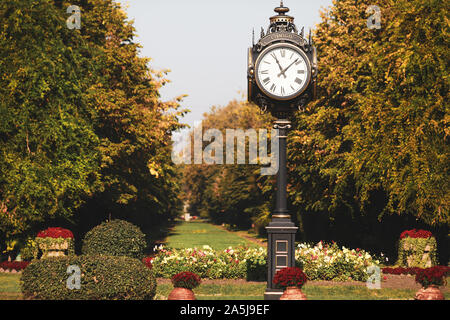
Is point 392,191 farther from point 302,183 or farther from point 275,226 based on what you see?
point 302,183

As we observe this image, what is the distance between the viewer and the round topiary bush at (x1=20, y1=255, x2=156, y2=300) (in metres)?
12.8

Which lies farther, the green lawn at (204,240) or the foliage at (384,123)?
the green lawn at (204,240)

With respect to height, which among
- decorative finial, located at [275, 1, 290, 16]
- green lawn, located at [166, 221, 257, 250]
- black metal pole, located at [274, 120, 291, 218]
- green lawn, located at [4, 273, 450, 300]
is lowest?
green lawn, located at [166, 221, 257, 250]

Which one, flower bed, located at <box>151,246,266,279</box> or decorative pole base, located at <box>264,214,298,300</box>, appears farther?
flower bed, located at <box>151,246,266,279</box>

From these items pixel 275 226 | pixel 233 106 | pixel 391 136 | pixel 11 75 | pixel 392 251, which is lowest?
pixel 392 251

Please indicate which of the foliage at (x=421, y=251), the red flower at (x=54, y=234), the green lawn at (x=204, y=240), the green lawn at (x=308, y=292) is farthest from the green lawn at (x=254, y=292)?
the green lawn at (x=204, y=240)

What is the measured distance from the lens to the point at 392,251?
25.6 metres

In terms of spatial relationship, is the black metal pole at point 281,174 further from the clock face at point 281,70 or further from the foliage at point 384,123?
the foliage at point 384,123

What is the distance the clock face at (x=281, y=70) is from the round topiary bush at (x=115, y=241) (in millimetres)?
9216

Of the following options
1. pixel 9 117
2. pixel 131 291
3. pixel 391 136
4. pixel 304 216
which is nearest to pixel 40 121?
pixel 9 117

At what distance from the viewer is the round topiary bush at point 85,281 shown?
12805mm

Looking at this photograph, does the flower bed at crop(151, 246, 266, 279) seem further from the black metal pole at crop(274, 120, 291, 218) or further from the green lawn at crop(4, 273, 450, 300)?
the black metal pole at crop(274, 120, 291, 218)

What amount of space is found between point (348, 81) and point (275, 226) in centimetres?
1438

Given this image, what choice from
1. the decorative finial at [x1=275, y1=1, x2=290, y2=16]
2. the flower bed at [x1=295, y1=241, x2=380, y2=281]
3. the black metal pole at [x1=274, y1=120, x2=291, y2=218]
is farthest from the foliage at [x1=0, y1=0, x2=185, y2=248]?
the decorative finial at [x1=275, y1=1, x2=290, y2=16]
